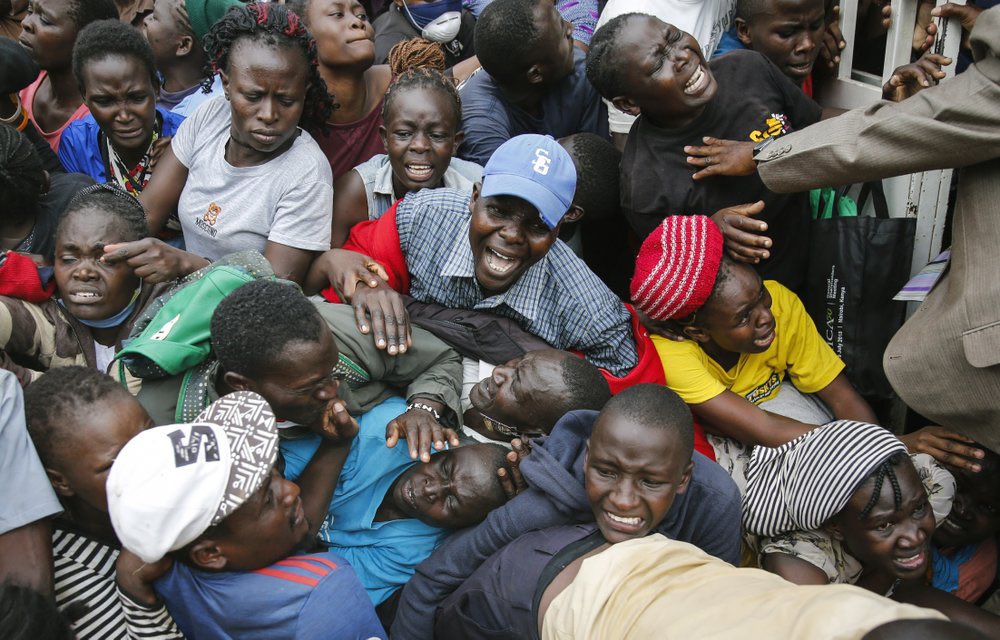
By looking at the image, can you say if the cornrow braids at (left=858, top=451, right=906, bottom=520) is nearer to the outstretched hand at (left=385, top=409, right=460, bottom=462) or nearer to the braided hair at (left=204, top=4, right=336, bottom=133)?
the outstretched hand at (left=385, top=409, right=460, bottom=462)

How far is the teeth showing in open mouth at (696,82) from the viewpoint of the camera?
338 cm

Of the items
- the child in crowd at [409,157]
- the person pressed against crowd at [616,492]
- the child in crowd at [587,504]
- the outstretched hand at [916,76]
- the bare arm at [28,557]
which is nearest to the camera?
the bare arm at [28,557]

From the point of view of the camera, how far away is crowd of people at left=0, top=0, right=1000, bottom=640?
2.28 m

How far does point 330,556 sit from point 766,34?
3.10 metres

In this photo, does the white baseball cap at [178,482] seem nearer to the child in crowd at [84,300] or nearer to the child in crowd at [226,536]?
the child in crowd at [226,536]

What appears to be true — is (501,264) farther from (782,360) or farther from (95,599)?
(95,599)

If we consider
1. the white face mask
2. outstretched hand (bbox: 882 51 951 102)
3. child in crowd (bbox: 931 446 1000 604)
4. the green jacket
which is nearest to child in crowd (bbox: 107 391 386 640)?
the green jacket

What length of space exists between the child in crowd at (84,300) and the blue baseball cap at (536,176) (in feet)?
4.42

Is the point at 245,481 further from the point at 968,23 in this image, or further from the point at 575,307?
the point at 968,23

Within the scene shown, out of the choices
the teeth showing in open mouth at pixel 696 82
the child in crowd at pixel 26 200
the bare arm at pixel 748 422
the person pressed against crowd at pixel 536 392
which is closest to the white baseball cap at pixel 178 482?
the person pressed against crowd at pixel 536 392

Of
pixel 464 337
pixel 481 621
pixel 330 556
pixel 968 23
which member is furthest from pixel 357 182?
pixel 968 23

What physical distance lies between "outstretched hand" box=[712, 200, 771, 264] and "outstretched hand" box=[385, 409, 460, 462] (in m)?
1.32

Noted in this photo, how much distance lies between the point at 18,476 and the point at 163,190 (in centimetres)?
176

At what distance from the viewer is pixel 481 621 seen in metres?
2.39
